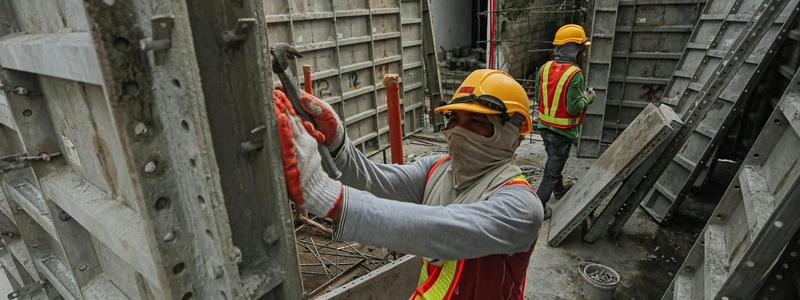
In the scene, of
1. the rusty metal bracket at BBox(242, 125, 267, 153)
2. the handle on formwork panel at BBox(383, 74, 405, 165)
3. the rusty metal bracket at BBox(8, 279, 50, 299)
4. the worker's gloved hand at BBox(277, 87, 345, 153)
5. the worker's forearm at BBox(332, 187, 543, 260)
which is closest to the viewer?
the rusty metal bracket at BBox(242, 125, 267, 153)

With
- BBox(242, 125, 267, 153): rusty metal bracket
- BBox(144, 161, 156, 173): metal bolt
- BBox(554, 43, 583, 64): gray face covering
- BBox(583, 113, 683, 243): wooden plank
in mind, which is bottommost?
BBox(583, 113, 683, 243): wooden plank

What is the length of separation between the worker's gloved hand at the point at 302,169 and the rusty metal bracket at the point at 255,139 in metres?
Result: 0.09

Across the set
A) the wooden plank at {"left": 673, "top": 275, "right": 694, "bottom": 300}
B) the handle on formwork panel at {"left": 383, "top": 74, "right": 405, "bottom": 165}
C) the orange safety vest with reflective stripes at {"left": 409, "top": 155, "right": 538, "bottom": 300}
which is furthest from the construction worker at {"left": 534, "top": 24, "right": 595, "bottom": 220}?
the orange safety vest with reflective stripes at {"left": 409, "top": 155, "right": 538, "bottom": 300}

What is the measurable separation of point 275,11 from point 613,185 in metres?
4.51

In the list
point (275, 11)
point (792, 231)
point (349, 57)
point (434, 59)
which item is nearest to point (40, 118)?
point (792, 231)

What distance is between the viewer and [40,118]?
1643 mm

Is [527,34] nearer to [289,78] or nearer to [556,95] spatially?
[556,95]

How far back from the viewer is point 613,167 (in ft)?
14.1

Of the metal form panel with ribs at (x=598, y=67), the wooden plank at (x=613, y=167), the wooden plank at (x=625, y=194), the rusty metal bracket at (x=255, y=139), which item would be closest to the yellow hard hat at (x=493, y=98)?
the rusty metal bracket at (x=255, y=139)

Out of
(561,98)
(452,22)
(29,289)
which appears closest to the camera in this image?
(29,289)

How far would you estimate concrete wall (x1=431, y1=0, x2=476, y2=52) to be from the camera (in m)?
13.3

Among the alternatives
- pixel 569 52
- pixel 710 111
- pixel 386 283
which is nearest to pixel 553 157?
pixel 569 52

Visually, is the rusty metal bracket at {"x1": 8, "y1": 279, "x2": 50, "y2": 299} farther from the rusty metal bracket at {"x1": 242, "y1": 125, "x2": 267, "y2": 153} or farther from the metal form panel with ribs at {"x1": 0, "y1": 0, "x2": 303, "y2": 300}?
the rusty metal bracket at {"x1": 242, "y1": 125, "x2": 267, "y2": 153}

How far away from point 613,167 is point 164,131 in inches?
169
